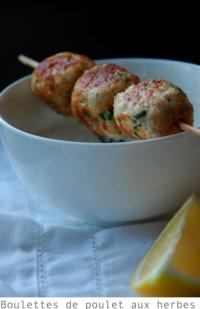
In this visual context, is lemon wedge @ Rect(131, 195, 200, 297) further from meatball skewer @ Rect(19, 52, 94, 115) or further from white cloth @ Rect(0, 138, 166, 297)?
meatball skewer @ Rect(19, 52, 94, 115)

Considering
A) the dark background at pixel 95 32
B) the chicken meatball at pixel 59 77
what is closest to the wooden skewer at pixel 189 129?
the chicken meatball at pixel 59 77

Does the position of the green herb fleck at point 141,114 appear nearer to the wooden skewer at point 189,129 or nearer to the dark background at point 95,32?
the wooden skewer at point 189,129

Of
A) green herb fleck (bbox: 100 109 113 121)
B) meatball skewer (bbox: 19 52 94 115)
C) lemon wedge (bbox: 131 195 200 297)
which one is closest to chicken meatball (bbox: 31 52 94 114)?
meatball skewer (bbox: 19 52 94 115)

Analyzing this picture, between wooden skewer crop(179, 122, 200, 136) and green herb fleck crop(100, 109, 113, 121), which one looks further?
green herb fleck crop(100, 109, 113, 121)

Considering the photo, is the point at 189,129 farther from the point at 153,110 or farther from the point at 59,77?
the point at 59,77

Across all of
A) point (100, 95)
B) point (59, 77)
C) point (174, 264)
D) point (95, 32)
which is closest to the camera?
point (174, 264)

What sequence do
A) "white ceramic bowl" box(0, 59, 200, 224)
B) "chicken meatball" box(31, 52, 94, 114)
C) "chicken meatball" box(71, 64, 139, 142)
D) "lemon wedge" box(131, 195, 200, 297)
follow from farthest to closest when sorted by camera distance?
"chicken meatball" box(31, 52, 94, 114)
"chicken meatball" box(71, 64, 139, 142)
"white ceramic bowl" box(0, 59, 200, 224)
"lemon wedge" box(131, 195, 200, 297)

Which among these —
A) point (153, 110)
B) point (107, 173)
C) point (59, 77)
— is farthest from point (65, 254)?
point (59, 77)
